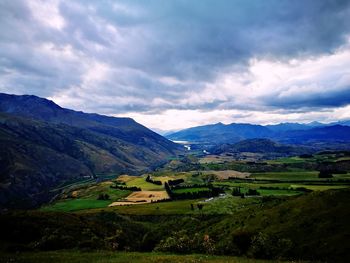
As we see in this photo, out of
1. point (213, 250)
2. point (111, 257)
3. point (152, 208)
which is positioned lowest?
point (152, 208)

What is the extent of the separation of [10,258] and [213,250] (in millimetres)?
30392

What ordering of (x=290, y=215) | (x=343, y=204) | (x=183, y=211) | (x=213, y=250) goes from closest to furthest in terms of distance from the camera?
(x=213, y=250)
(x=343, y=204)
(x=290, y=215)
(x=183, y=211)

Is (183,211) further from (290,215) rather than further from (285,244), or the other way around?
(285,244)

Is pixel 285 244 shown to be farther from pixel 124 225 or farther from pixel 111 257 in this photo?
pixel 124 225

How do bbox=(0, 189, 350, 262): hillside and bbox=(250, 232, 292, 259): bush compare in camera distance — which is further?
bbox=(0, 189, 350, 262): hillside

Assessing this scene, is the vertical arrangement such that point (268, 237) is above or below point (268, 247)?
above

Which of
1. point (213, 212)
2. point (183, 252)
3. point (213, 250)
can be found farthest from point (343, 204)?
point (213, 212)

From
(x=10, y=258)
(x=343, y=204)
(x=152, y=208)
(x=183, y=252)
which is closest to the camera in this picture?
(x=10, y=258)

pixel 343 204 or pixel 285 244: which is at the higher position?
pixel 343 204

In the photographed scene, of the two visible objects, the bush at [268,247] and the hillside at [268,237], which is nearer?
the bush at [268,247]

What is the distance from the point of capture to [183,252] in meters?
50.5

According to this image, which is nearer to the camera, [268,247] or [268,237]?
[268,247]

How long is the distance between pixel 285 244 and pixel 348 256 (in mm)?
9952

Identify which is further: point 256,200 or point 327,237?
point 256,200
